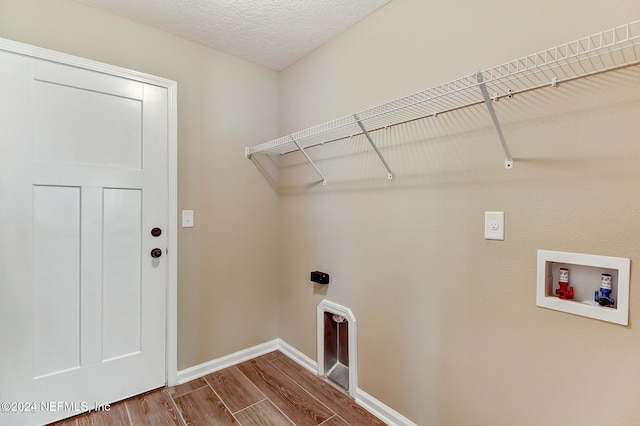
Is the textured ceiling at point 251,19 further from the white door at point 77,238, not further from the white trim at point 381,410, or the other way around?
the white trim at point 381,410

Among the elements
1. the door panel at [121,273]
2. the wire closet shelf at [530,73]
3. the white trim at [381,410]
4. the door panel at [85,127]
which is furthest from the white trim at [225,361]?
the wire closet shelf at [530,73]

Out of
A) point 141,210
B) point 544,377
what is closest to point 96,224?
point 141,210

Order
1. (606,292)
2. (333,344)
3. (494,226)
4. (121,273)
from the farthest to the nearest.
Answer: (333,344) → (121,273) → (494,226) → (606,292)

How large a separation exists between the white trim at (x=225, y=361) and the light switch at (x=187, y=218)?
999 millimetres

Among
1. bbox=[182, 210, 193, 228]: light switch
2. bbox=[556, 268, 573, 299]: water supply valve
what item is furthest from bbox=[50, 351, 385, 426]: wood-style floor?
bbox=[556, 268, 573, 299]: water supply valve

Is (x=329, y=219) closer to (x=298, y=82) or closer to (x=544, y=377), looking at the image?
(x=298, y=82)

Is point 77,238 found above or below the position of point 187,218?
below

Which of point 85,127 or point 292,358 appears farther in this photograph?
point 292,358

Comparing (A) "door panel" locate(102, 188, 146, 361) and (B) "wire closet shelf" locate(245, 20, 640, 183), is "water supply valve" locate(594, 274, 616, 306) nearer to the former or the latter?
(B) "wire closet shelf" locate(245, 20, 640, 183)

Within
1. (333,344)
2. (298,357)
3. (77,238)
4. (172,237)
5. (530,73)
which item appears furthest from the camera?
(298,357)

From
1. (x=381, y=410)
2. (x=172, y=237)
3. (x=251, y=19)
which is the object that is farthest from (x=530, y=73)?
(x=172, y=237)

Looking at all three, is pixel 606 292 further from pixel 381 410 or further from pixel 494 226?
pixel 381 410

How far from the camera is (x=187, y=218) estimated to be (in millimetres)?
2020

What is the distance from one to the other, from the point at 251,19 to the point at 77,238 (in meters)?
1.65
